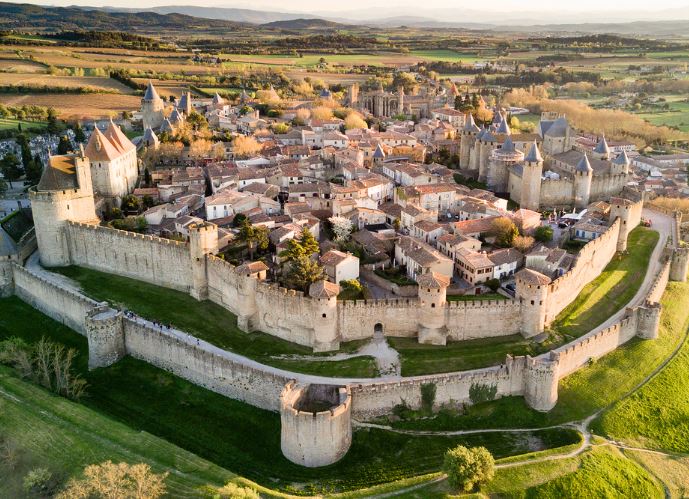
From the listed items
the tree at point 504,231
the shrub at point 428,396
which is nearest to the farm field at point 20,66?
the tree at point 504,231

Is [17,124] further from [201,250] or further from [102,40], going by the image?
[102,40]

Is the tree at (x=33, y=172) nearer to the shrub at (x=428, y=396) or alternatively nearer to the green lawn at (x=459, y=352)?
the green lawn at (x=459, y=352)

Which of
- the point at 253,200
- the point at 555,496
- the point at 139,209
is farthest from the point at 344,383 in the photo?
the point at 139,209

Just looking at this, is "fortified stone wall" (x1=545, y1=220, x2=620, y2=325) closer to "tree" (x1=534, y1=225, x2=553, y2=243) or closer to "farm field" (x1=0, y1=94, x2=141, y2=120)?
"tree" (x1=534, y1=225, x2=553, y2=243)

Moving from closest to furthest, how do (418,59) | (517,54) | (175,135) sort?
(175,135) → (418,59) → (517,54)

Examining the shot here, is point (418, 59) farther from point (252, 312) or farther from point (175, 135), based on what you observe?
point (252, 312)

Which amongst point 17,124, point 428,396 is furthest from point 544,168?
point 17,124
